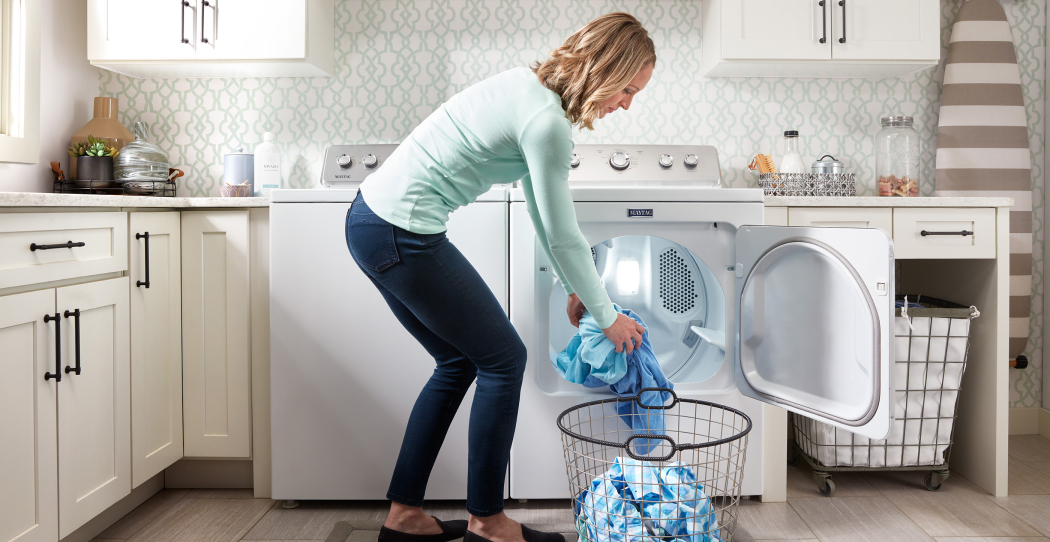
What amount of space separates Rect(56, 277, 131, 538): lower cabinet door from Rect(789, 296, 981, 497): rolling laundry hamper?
6.38ft

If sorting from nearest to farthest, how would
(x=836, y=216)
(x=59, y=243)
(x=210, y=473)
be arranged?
(x=59, y=243) → (x=836, y=216) → (x=210, y=473)

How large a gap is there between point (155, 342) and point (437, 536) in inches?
37.1

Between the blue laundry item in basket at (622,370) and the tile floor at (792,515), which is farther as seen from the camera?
the tile floor at (792,515)

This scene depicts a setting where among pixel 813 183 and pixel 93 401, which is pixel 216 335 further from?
pixel 813 183

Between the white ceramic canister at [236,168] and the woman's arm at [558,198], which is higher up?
the white ceramic canister at [236,168]

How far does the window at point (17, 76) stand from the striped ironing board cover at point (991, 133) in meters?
3.03

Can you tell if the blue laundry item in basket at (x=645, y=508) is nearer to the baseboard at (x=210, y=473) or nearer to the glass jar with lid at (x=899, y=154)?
the baseboard at (x=210, y=473)

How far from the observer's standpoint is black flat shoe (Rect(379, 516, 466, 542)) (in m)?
1.49

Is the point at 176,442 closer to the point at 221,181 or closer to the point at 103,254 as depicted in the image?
the point at 103,254

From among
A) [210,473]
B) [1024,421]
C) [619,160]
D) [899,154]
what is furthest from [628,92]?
[1024,421]

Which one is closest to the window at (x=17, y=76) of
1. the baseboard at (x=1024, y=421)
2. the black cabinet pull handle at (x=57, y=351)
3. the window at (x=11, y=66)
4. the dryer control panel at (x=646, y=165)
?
the window at (x=11, y=66)

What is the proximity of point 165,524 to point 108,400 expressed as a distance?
0.40 m

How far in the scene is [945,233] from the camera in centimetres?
185

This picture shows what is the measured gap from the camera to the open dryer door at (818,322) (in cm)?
128
